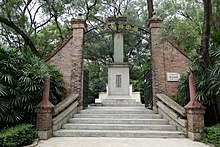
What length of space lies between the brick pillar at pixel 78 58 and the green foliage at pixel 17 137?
336cm

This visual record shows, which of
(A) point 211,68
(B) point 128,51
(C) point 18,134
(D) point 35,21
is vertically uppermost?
(D) point 35,21

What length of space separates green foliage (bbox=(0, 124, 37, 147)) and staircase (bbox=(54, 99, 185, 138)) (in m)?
1.05

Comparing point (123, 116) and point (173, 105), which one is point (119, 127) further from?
point (173, 105)

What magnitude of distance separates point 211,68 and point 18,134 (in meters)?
5.08

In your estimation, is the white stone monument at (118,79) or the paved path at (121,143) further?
the white stone monument at (118,79)

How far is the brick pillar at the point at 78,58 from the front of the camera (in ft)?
27.5

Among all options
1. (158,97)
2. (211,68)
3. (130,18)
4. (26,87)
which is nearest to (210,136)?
(211,68)

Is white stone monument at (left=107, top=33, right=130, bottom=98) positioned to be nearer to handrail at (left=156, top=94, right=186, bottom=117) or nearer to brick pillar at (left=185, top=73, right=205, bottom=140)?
handrail at (left=156, top=94, right=186, bottom=117)

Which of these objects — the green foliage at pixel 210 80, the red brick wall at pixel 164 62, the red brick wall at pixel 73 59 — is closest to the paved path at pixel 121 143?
the green foliage at pixel 210 80

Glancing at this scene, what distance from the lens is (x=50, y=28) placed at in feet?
50.2

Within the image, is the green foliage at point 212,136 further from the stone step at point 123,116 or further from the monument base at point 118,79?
the monument base at point 118,79

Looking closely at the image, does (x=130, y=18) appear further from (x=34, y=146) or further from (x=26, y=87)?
(x=34, y=146)

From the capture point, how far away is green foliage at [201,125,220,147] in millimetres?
4616

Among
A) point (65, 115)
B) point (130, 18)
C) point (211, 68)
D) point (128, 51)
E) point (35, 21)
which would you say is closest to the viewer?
point (211, 68)
